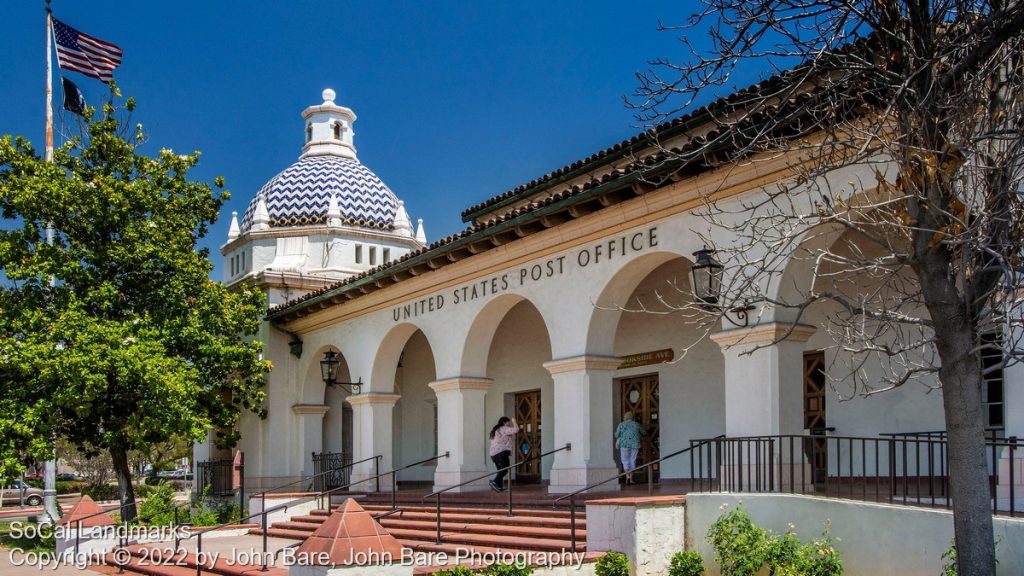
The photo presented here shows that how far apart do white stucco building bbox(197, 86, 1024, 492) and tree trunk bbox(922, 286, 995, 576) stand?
161 cm

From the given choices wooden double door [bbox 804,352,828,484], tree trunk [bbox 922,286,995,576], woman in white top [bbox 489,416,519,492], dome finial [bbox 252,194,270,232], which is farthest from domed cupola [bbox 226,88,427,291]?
tree trunk [bbox 922,286,995,576]

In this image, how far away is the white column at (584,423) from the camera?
15.3 meters

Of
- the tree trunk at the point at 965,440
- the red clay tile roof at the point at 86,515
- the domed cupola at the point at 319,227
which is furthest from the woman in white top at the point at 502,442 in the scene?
the tree trunk at the point at 965,440

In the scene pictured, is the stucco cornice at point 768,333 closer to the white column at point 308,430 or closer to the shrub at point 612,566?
the shrub at point 612,566

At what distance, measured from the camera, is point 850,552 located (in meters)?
10.5

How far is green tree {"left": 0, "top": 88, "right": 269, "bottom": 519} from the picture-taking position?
19.2 m

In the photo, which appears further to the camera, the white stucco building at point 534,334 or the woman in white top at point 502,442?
the woman in white top at point 502,442

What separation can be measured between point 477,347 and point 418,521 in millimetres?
3551

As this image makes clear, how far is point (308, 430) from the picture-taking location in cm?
2478

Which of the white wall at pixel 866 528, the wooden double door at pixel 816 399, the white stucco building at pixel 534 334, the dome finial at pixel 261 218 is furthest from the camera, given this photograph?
the dome finial at pixel 261 218

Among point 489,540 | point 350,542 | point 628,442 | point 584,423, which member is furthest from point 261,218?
point 350,542

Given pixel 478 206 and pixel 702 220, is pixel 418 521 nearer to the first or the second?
pixel 702 220

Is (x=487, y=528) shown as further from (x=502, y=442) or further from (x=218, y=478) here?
(x=218, y=478)

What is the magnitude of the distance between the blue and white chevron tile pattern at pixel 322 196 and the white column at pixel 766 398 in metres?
16.9
